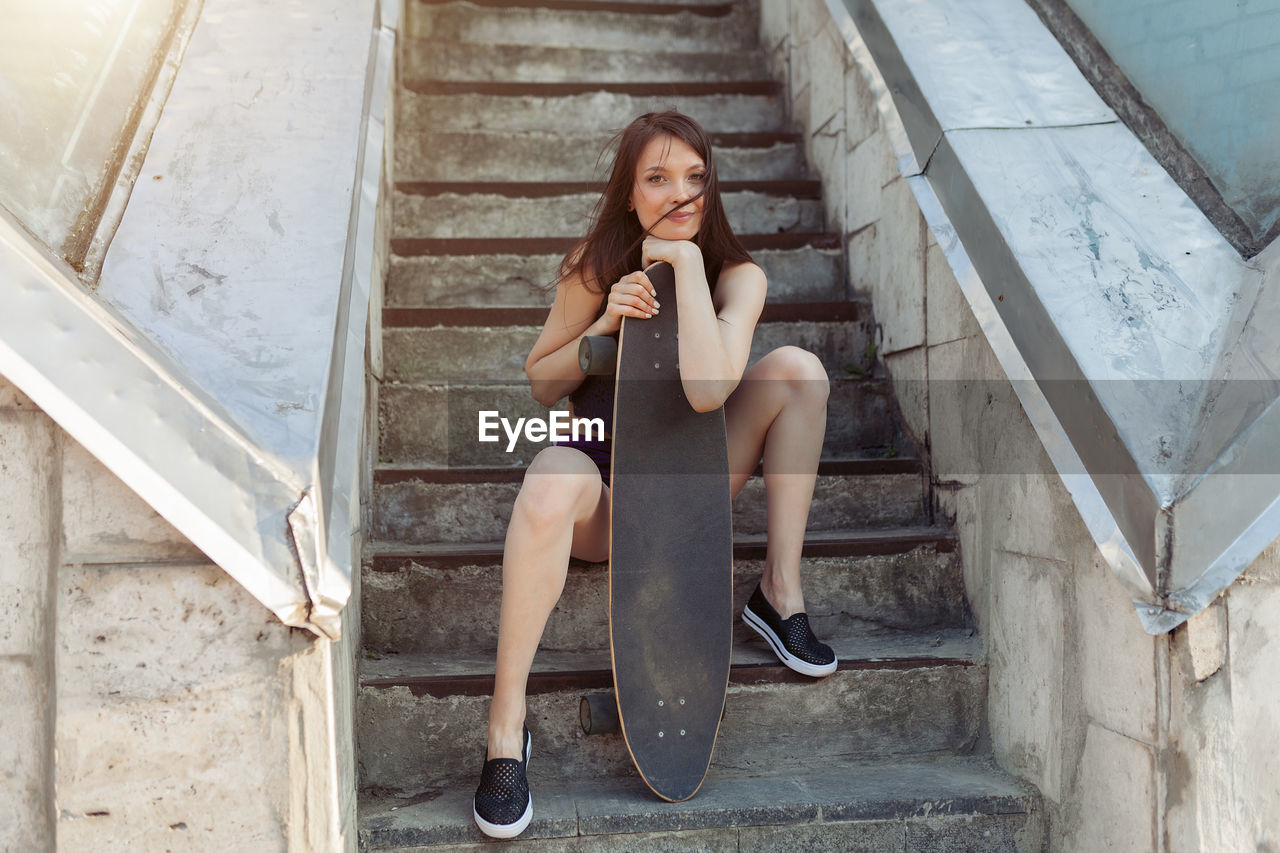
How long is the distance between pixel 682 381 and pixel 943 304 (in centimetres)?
80

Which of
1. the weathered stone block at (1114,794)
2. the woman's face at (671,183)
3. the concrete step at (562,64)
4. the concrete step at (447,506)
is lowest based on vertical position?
the weathered stone block at (1114,794)

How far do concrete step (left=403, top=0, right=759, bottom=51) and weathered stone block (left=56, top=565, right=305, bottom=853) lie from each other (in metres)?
3.07

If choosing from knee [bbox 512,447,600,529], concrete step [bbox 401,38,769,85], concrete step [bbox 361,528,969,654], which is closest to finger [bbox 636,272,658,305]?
knee [bbox 512,447,600,529]

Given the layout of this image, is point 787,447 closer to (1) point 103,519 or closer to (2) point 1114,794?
(2) point 1114,794

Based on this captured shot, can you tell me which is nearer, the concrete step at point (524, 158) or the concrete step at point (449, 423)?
the concrete step at point (449, 423)

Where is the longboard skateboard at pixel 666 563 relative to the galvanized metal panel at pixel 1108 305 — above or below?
below

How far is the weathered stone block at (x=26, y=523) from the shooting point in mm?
1262

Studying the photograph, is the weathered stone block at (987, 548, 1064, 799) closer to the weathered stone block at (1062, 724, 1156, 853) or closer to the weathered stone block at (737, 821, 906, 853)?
the weathered stone block at (1062, 724, 1156, 853)

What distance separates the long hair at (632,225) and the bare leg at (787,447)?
0.22 m

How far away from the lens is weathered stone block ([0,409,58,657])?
4.14 ft

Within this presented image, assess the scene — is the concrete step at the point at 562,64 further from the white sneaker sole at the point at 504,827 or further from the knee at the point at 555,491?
the white sneaker sole at the point at 504,827

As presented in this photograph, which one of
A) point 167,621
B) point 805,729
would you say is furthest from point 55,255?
point 805,729

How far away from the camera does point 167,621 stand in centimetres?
127

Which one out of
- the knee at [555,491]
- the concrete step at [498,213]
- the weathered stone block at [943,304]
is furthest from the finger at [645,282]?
the concrete step at [498,213]
